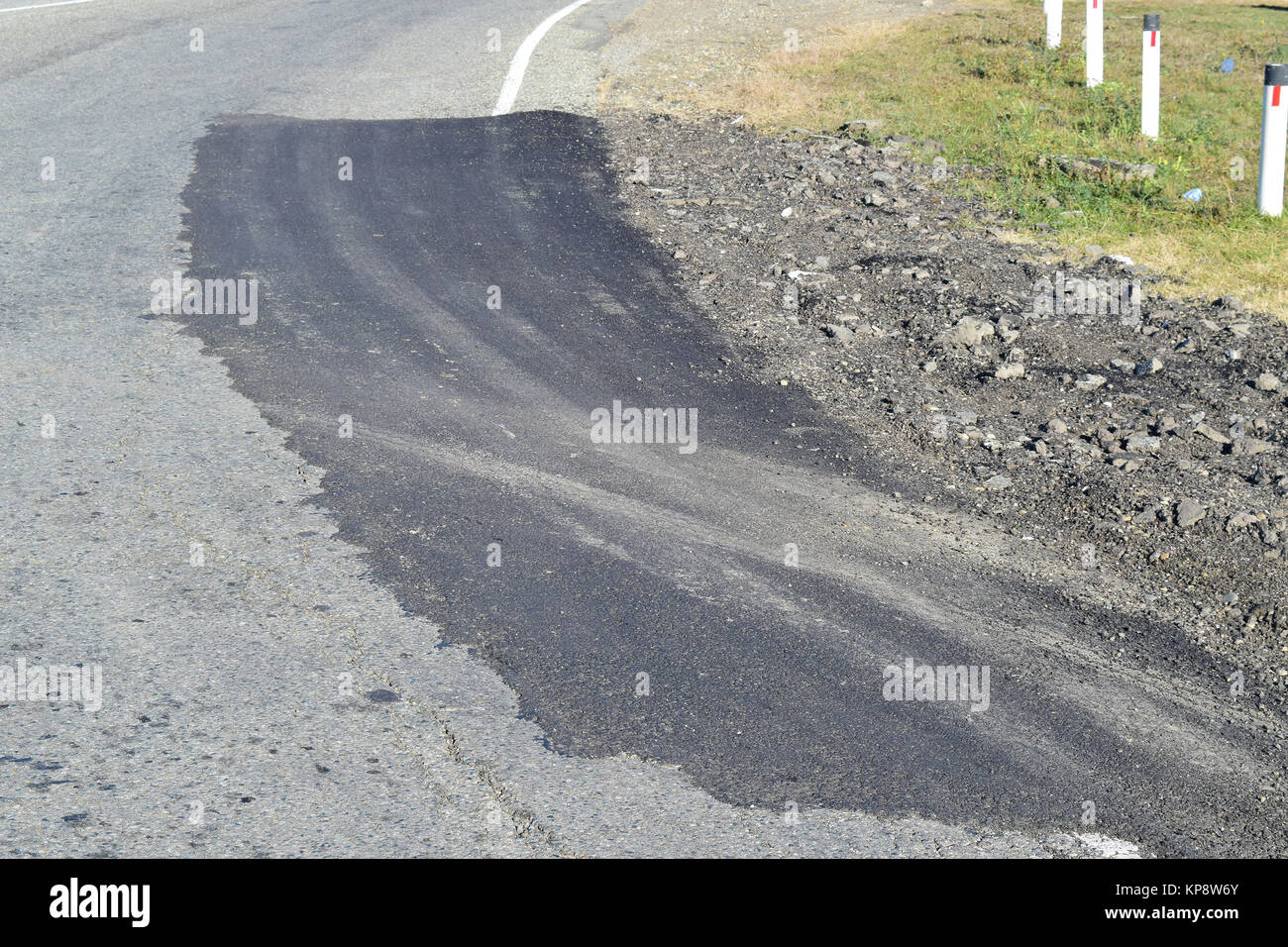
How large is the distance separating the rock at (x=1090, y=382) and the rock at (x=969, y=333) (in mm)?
743

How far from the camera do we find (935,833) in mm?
3637

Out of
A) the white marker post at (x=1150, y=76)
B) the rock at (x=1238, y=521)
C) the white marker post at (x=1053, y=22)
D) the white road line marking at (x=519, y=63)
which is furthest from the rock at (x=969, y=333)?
the white marker post at (x=1053, y=22)

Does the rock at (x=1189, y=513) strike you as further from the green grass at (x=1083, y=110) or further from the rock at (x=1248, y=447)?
the green grass at (x=1083, y=110)

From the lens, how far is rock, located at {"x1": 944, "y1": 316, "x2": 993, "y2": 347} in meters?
7.31

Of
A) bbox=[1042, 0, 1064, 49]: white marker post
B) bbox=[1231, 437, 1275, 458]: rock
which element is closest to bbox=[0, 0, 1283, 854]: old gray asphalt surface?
bbox=[1231, 437, 1275, 458]: rock

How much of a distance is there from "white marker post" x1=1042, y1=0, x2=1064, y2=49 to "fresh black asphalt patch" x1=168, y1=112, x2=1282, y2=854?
25.9 feet

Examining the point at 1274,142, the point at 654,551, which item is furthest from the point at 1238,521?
the point at 1274,142

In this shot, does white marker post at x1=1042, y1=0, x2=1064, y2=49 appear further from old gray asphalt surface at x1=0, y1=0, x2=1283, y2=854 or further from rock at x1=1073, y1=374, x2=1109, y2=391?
rock at x1=1073, y1=374, x2=1109, y2=391

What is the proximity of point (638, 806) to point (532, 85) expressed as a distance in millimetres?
11007

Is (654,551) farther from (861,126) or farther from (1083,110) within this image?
(1083,110)

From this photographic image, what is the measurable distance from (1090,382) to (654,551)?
3.09 meters

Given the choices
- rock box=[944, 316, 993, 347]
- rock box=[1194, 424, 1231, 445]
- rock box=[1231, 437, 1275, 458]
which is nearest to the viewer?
rock box=[1231, 437, 1275, 458]

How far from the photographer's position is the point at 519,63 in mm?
14188
